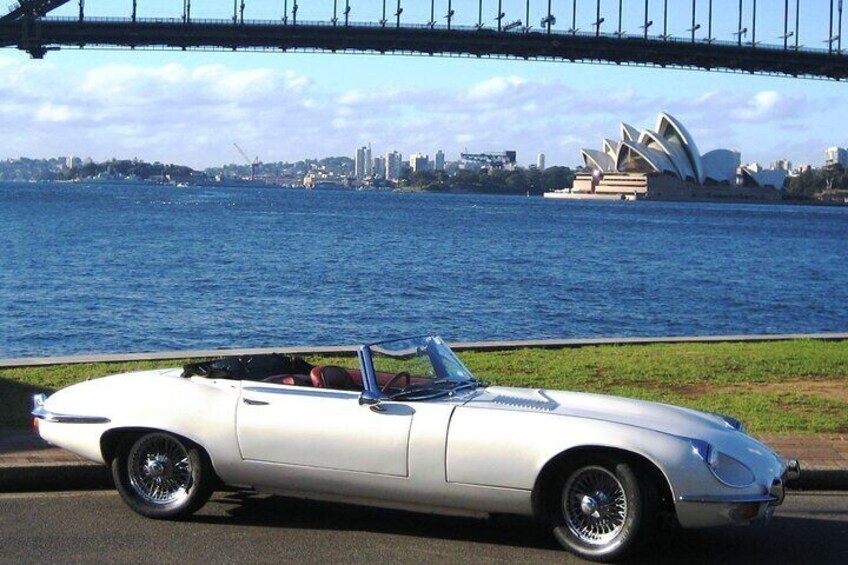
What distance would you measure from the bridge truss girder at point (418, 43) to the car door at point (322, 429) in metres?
64.9

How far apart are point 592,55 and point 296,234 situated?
20.0m

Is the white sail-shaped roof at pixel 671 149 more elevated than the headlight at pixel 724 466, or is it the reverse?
the white sail-shaped roof at pixel 671 149

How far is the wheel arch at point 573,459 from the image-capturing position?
6.15 meters

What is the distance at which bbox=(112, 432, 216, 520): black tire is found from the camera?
6.87m

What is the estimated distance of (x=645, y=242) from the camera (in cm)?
6769

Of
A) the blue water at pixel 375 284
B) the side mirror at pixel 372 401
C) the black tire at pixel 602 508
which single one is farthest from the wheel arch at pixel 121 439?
the blue water at pixel 375 284

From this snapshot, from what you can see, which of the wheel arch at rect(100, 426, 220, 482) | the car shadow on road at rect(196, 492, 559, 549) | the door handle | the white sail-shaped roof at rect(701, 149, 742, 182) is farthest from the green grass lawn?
the white sail-shaped roof at rect(701, 149, 742, 182)

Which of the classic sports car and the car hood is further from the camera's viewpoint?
the car hood

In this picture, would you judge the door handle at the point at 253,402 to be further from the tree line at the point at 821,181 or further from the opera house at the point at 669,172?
the tree line at the point at 821,181

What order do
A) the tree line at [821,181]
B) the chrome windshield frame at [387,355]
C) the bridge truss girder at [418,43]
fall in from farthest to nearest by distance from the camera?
the tree line at [821,181] < the bridge truss girder at [418,43] < the chrome windshield frame at [387,355]

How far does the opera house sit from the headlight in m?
120

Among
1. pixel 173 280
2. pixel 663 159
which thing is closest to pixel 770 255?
pixel 173 280

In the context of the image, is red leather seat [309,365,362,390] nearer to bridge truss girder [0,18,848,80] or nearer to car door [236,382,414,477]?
car door [236,382,414,477]

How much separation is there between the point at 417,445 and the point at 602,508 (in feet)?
3.03
